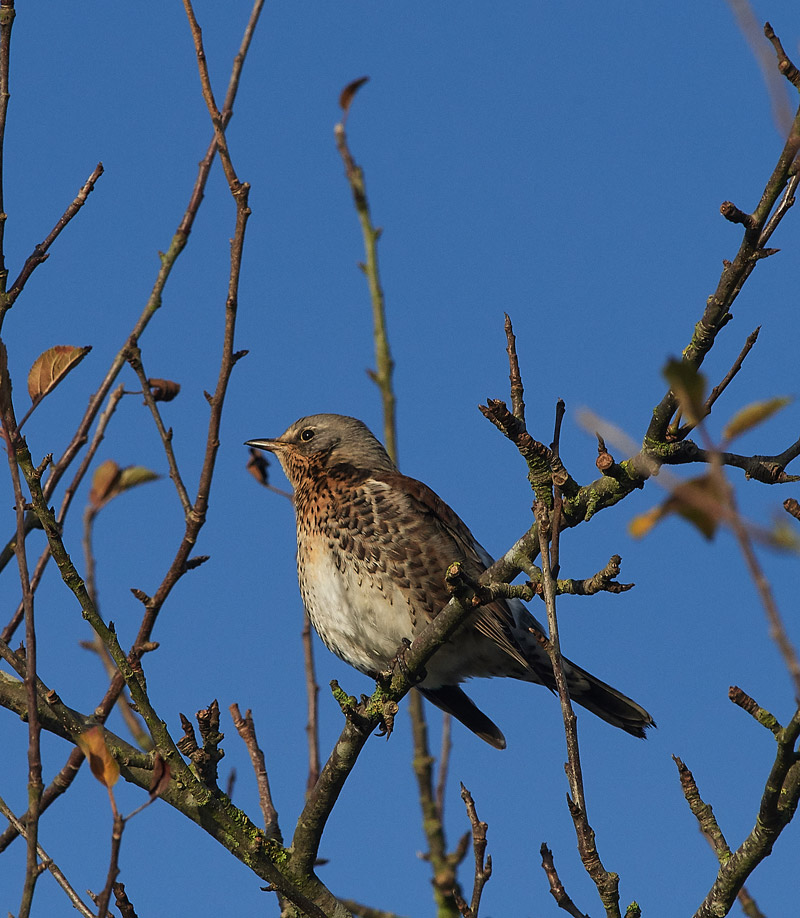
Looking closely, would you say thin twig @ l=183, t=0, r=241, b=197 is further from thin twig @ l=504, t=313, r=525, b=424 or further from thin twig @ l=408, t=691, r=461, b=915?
thin twig @ l=408, t=691, r=461, b=915

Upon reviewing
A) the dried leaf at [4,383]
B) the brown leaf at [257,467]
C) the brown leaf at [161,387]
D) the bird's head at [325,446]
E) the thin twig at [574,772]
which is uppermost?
the bird's head at [325,446]

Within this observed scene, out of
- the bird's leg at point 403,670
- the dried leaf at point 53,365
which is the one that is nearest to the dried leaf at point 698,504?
the dried leaf at point 53,365

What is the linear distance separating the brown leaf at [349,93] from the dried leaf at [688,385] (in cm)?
411

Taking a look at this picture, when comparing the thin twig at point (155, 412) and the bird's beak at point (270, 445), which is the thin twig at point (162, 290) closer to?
the thin twig at point (155, 412)

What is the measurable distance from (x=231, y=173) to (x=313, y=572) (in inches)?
95.2

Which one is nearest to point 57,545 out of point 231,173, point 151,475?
point 151,475

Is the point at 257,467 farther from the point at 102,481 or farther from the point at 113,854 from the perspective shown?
the point at 113,854

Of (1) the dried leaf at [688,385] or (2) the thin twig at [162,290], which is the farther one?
(2) the thin twig at [162,290]

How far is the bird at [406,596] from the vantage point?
533 cm

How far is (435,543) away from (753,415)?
4074 millimetres

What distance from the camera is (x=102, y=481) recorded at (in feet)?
12.6

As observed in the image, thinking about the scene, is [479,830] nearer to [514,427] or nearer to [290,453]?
[514,427]

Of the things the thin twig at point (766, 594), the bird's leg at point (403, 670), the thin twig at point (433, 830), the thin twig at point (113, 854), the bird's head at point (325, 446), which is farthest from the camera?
the bird's head at point (325, 446)

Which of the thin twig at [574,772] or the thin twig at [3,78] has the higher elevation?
the thin twig at [3,78]
